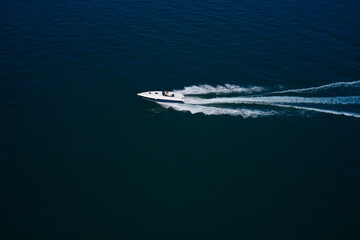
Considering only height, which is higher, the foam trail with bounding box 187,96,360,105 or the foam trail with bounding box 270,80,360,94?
the foam trail with bounding box 270,80,360,94

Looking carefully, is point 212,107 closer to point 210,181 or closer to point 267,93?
point 267,93

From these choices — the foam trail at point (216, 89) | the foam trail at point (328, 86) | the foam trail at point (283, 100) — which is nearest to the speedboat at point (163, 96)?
the foam trail at point (283, 100)

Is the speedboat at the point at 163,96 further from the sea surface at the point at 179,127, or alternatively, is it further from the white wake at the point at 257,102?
the sea surface at the point at 179,127

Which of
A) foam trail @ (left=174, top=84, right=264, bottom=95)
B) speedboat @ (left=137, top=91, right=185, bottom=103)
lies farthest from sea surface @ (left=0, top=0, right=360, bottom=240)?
speedboat @ (left=137, top=91, right=185, bottom=103)

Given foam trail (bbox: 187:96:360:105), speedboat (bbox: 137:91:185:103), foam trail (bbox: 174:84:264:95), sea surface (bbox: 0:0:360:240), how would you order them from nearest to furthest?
sea surface (bbox: 0:0:360:240) → speedboat (bbox: 137:91:185:103) → foam trail (bbox: 187:96:360:105) → foam trail (bbox: 174:84:264:95)

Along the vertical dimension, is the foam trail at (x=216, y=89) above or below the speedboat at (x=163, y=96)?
above

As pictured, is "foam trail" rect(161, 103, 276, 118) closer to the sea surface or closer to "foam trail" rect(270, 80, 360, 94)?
the sea surface
